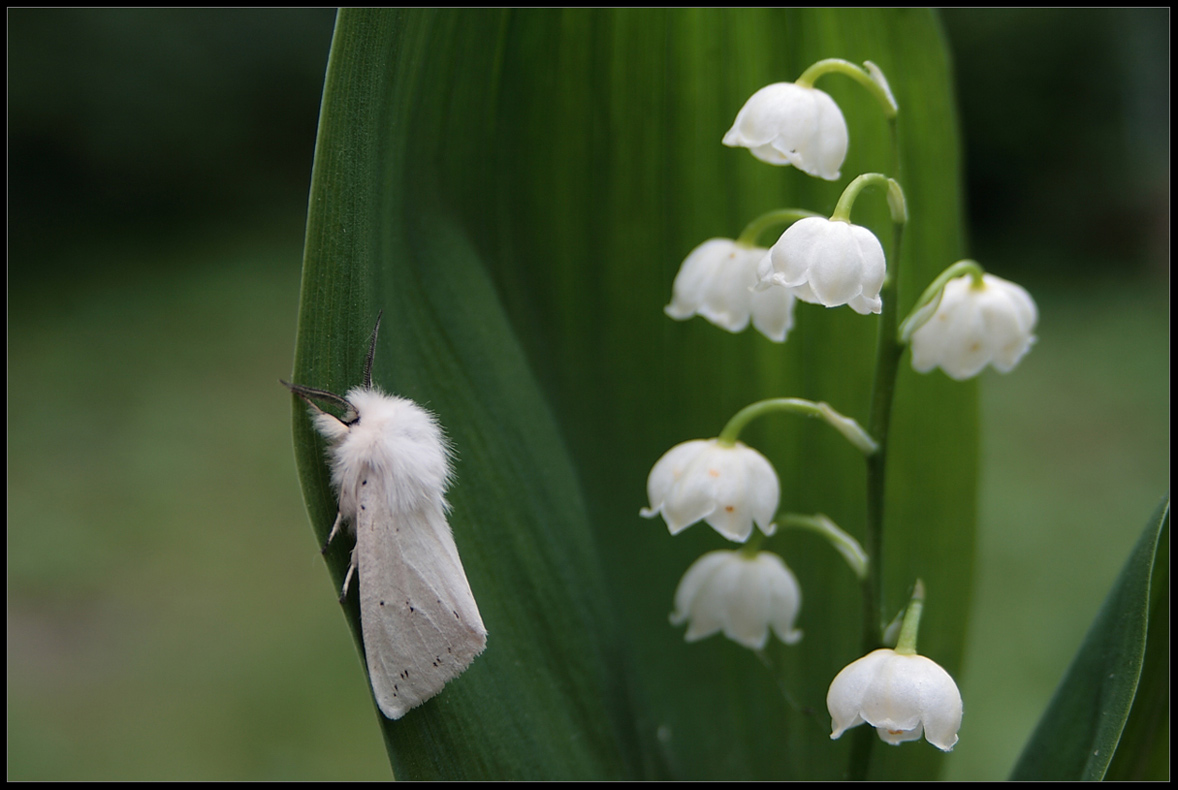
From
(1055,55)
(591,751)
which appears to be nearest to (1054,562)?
(591,751)

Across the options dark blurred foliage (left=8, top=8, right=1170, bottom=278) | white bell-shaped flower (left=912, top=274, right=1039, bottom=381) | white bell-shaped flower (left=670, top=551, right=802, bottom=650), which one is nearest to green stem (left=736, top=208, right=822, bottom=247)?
white bell-shaped flower (left=912, top=274, right=1039, bottom=381)

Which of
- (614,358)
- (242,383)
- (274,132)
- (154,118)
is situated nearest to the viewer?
(614,358)

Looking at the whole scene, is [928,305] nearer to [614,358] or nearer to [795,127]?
[795,127]

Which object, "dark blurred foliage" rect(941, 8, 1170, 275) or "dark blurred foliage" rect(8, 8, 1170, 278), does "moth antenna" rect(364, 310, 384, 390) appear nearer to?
"dark blurred foliage" rect(8, 8, 1170, 278)

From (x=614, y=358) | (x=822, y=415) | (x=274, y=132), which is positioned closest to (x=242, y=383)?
(x=274, y=132)

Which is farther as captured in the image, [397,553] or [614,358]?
[614,358]

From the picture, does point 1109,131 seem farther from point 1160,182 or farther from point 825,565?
point 825,565
